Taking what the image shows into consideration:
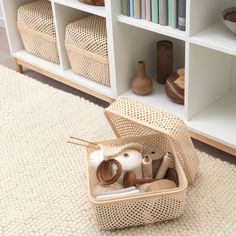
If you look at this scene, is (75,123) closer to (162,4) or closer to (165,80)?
(165,80)

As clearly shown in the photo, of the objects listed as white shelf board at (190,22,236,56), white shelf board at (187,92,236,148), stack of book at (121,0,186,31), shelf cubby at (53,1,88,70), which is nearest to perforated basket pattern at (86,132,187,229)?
white shelf board at (187,92,236,148)

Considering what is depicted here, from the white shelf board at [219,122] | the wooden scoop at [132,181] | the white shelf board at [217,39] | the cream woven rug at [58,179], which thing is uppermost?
the white shelf board at [217,39]

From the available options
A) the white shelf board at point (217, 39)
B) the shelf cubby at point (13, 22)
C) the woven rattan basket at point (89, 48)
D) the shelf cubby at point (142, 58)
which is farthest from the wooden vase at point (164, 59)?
the shelf cubby at point (13, 22)

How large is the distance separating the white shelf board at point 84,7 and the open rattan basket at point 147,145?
0.44 meters

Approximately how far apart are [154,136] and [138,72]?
439 millimetres

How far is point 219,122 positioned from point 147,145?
308 millimetres

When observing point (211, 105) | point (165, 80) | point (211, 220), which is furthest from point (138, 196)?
point (165, 80)

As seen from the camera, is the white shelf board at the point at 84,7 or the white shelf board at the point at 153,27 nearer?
→ the white shelf board at the point at 153,27

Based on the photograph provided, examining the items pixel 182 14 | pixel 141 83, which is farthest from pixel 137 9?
pixel 141 83

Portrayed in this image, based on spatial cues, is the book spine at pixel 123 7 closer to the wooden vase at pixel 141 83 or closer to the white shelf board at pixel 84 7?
the white shelf board at pixel 84 7

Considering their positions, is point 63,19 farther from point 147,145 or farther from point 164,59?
point 147,145

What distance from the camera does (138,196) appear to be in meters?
1.39

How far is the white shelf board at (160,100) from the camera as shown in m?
1.87

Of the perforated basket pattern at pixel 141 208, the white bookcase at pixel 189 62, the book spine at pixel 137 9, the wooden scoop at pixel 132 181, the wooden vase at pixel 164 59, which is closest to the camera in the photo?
the perforated basket pattern at pixel 141 208
